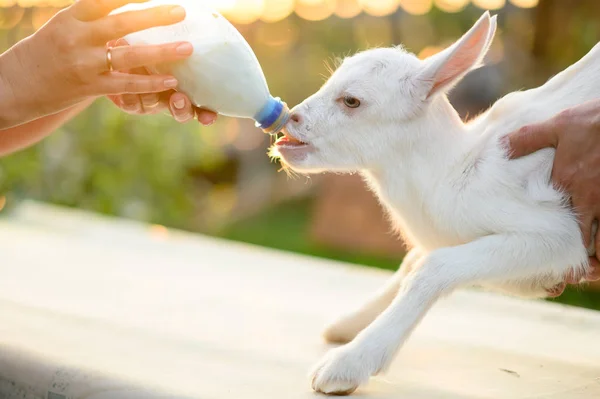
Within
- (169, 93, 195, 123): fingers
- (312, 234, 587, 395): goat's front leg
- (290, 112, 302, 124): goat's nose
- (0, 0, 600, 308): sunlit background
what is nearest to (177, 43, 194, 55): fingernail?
(169, 93, 195, 123): fingers

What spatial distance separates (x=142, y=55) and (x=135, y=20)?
70mm

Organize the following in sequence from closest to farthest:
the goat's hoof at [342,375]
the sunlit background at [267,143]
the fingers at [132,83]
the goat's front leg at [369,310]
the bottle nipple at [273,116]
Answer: the goat's hoof at [342,375] < the fingers at [132,83] < the bottle nipple at [273,116] < the goat's front leg at [369,310] < the sunlit background at [267,143]

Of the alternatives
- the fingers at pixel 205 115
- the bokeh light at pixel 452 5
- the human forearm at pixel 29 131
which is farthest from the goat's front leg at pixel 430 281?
the bokeh light at pixel 452 5

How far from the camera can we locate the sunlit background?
516cm

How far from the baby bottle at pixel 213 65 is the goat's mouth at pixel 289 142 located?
96 millimetres

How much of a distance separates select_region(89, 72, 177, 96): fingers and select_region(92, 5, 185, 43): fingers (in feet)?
0.27

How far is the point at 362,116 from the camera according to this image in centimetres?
181

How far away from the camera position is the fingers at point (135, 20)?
1.60m

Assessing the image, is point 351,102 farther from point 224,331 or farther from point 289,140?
point 224,331

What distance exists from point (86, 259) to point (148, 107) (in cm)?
124

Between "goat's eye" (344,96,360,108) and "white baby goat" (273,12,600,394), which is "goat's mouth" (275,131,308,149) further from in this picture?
"goat's eye" (344,96,360,108)

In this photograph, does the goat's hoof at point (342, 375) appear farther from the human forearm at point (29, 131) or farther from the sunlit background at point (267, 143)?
the sunlit background at point (267, 143)

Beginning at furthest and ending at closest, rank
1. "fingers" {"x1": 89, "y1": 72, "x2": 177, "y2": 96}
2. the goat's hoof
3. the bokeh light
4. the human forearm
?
1. the bokeh light
2. the human forearm
3. "fingers" {"x1": 89, "y1": 72, "x2": 177, "y2": 96}
4. the goat's hoof

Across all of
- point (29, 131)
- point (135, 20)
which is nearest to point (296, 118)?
point (135, 20)
